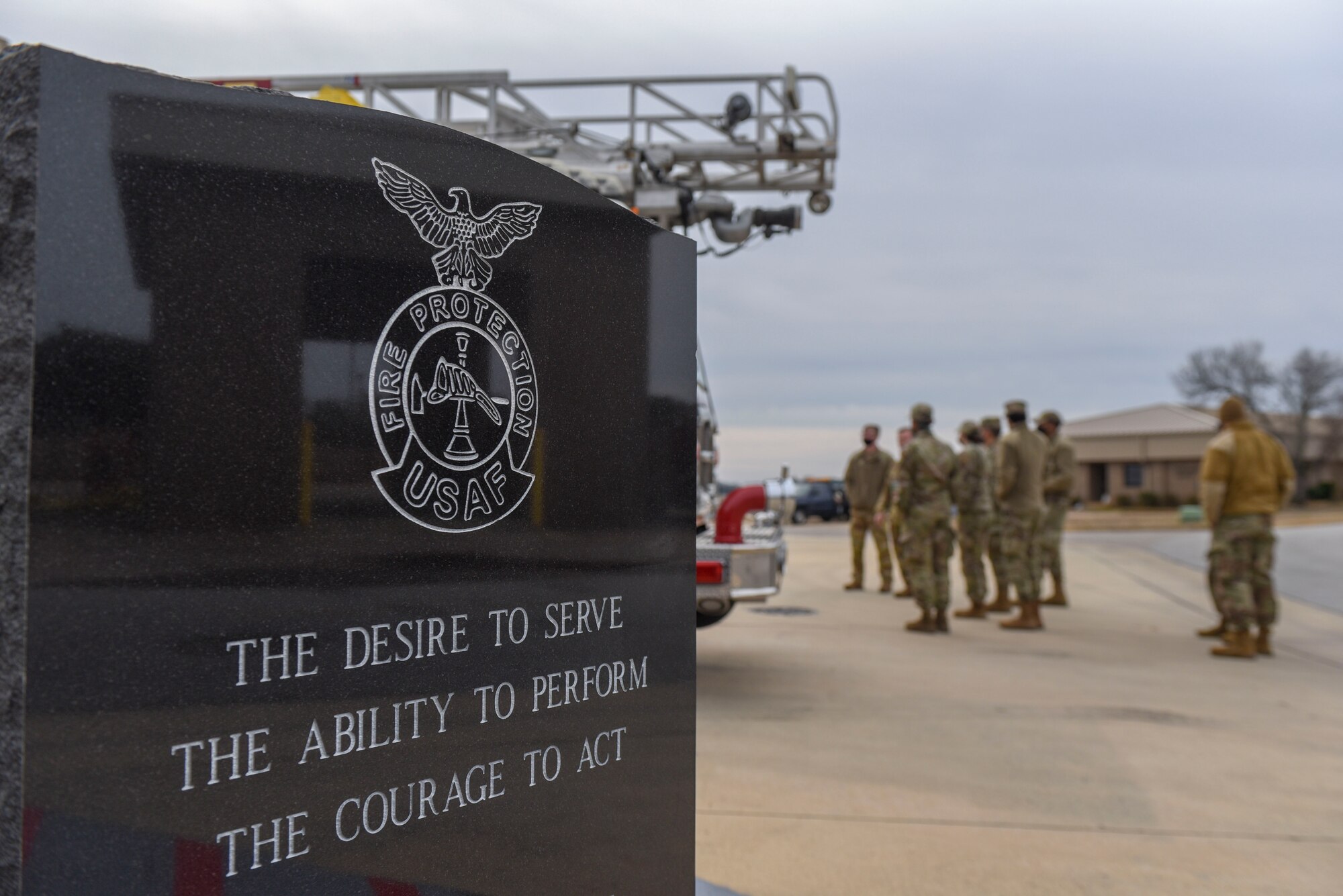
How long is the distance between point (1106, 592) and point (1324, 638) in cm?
336

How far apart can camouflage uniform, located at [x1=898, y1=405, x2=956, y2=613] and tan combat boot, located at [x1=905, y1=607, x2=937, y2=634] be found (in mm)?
81

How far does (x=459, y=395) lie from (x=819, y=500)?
99.1 feet

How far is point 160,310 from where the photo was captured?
151cm

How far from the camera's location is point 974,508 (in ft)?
35.3

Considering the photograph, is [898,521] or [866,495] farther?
[866,495]

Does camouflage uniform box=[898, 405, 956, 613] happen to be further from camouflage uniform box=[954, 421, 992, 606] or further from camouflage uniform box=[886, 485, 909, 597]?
camouflage uniform box=[954, 421, 992, 606]

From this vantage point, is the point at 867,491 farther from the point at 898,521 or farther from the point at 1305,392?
the point at 1305,392

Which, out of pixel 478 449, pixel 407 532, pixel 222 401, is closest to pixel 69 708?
pixel 222 401

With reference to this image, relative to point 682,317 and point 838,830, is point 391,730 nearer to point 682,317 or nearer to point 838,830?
point 682,317

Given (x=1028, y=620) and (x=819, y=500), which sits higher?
(x=819, y=500)

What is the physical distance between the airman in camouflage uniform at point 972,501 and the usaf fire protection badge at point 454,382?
8850 mm

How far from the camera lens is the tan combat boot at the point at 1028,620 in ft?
29.5

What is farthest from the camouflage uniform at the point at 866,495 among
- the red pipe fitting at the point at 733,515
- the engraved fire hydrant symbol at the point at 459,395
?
the engraved fire hydrant symbol at the point at 459,395

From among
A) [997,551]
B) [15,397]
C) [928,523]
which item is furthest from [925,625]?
[15,397]
